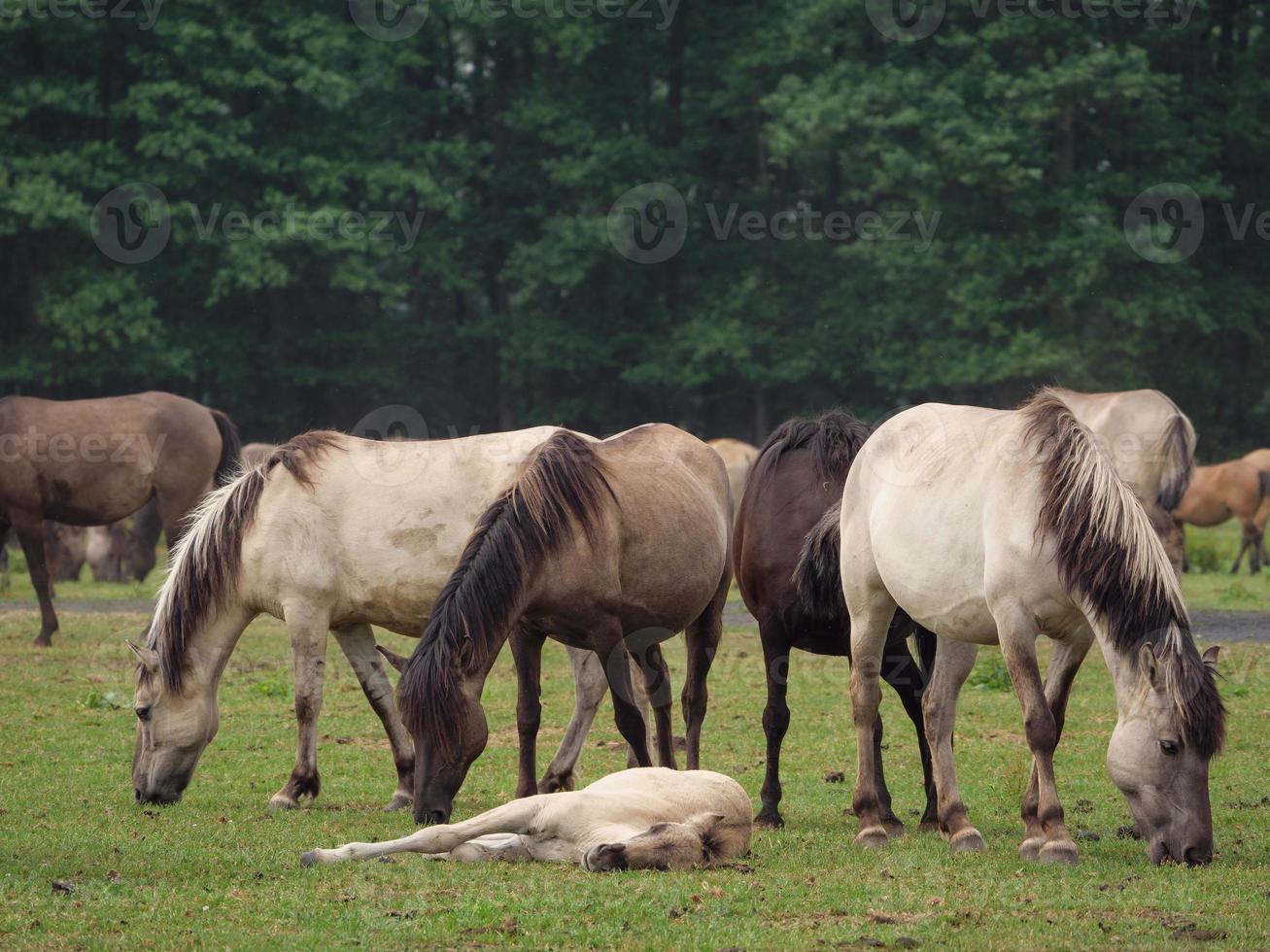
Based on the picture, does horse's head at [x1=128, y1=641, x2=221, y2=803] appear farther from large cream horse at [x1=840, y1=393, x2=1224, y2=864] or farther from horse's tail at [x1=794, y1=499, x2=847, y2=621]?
large cream horse at [x1=840, y1=393, x2=1224, y2=864]

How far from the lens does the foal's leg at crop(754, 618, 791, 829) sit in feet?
25.4

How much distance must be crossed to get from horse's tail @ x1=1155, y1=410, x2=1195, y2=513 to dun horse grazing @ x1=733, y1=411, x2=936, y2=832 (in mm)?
11179

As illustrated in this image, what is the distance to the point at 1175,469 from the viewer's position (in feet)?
61.4

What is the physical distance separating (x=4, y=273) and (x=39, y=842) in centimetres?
3175

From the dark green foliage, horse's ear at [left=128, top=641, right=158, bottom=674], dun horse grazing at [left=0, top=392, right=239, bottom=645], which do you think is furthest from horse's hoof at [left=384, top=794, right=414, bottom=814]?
the dark green foliage

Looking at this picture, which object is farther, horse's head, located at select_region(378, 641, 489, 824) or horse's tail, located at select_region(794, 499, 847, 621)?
horse's tail, located at select_region(794, 499, 847, 621)

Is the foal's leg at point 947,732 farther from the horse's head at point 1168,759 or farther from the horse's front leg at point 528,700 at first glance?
the horse's front leg at point 528,700

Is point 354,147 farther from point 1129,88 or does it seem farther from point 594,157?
point 1129,88

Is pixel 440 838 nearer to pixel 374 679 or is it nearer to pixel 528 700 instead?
pixel 528 700

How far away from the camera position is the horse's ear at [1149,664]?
20.3 ft

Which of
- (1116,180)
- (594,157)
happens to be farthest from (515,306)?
(1116,180)

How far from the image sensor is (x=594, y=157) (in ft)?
119

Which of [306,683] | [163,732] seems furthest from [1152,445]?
[163,732]

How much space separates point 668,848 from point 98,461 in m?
10.7
